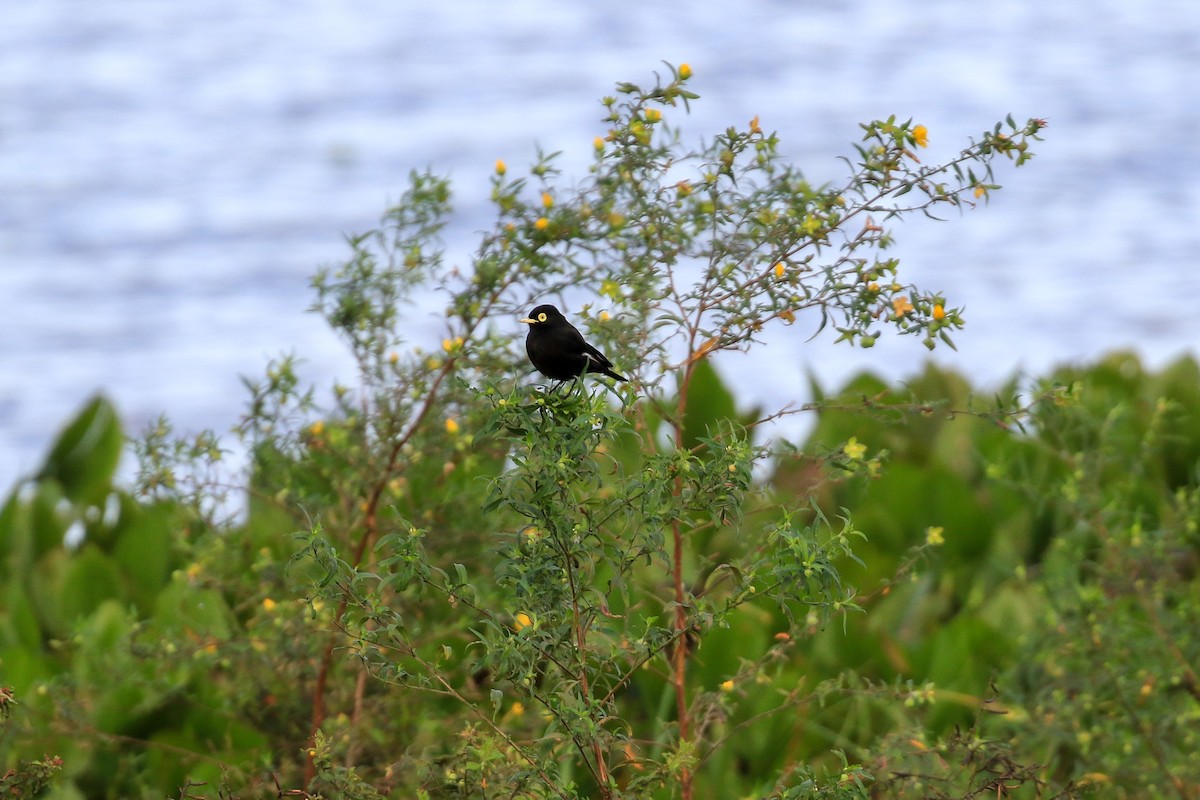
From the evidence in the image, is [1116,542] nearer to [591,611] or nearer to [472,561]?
[472,561]

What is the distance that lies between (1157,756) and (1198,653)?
1.44 ft

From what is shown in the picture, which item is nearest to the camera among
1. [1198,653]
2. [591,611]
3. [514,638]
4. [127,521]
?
[514,638]

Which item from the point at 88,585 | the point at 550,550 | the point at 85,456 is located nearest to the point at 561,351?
the point at 550,550

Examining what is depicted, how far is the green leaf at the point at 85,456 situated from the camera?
303 inches

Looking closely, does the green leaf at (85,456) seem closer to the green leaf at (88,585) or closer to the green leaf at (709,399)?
the green leaf at (88,585)

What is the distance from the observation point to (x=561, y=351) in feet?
10.4

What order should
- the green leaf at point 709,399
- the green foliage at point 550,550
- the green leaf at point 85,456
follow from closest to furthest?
the green foliage at point 550,550 < the green leaf at point 709,399 < the green leaf at point 85,456

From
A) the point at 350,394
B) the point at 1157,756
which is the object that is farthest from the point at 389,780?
the point at 1157,756

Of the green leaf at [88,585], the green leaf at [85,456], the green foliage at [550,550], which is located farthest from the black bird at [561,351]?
the green leaf at [85,456]

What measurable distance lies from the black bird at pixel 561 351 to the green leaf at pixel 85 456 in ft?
16.2

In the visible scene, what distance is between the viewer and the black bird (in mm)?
3180

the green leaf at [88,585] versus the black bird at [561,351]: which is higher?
the black bird at [561,351]

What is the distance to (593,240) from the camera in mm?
4141

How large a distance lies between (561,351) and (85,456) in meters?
5.17
